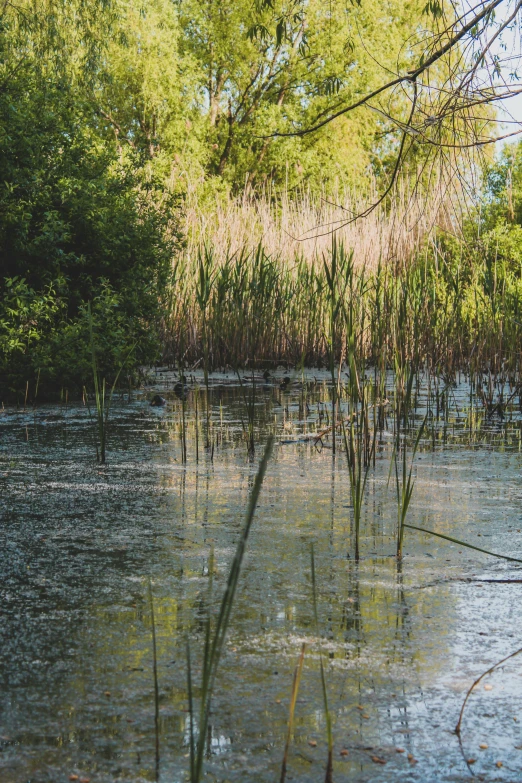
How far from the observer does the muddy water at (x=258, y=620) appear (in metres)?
1.54

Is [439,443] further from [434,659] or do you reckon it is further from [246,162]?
[246,162]

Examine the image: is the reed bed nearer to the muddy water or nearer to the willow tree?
the muddy water

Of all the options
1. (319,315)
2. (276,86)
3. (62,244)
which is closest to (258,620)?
(62,244)

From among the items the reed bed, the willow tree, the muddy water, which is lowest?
the muddy water

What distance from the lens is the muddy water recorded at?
60.4 inches

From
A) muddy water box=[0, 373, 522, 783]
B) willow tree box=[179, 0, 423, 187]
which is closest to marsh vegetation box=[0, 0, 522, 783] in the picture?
muddy water box=[0, 373, 522, 783]

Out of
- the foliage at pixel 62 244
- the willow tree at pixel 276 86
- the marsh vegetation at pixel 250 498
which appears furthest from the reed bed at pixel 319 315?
the willow tree at pixel 276 86

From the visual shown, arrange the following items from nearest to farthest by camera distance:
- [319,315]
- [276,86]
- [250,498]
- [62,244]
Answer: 1. [250,498]
2. [62,244]
3. [319,315]
4. [276,86]

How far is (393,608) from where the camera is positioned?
220 centimetres

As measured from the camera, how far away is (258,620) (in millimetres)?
2104

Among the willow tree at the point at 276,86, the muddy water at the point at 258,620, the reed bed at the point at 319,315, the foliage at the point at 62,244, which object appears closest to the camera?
the muddy water at the point at 258,620

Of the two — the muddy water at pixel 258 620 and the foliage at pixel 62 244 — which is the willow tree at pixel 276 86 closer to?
the foliage at pixel 62 244

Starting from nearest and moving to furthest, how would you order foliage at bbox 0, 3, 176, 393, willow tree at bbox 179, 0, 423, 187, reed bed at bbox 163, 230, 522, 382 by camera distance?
foliage at bbox 0, 3, 176, 393 < reed bed at bbox 163, 230, 522, 382 < willow tree at bbox 179, 0, 423, 187

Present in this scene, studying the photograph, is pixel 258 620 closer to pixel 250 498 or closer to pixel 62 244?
pixel 250 498
